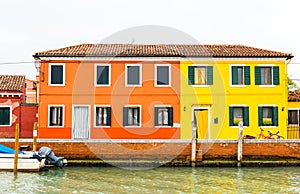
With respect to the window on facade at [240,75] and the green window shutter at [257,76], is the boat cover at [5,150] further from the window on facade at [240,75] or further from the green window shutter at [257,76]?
the green window shutter at [257,76]

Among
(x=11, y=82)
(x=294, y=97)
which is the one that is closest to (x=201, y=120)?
(x=294, y=97)

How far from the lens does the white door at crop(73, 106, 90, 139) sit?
74.2 feet

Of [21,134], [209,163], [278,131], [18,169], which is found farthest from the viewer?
[21,134]

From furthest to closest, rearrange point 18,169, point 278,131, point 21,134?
point 21,134, point 278,131, point 18,169

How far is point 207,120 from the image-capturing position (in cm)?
2286

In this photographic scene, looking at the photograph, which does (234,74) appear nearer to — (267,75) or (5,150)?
(267,75)

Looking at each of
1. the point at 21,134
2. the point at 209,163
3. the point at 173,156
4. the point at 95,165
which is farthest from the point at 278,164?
the point at 21,134

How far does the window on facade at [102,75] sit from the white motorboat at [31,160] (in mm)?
6103

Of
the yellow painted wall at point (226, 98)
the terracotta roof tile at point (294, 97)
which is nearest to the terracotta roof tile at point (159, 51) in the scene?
the yellow painted wall at point (226, 98)

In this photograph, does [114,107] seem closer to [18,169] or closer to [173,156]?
[173,156]

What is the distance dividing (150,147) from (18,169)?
528 centimetres

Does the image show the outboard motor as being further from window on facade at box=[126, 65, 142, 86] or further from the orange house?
window on facade at box=[126, 65, 142, 86]

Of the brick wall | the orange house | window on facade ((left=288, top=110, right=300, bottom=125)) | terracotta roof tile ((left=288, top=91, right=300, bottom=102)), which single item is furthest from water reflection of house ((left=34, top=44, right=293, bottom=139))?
the brick wall

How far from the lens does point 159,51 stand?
2334 cm
